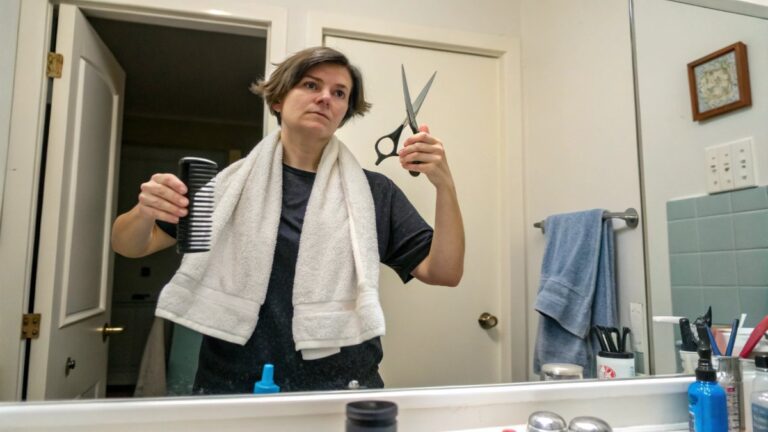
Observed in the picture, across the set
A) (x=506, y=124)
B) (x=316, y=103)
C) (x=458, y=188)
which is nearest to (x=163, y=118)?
(x=316, y=103)

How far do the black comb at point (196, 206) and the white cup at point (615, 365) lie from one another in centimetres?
72

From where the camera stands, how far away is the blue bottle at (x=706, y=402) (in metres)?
0.60

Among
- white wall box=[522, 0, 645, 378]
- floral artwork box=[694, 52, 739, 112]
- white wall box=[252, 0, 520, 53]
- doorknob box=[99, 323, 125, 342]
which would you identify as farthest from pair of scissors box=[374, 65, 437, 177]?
floral artwork box=[694, 52, 739, 112]

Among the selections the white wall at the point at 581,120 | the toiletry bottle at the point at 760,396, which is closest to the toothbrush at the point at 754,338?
the toiletry bottle at the point at 760,396

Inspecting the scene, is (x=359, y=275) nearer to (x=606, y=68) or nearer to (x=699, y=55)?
(x=606, y=68)

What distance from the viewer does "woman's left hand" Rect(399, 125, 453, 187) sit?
75 cm

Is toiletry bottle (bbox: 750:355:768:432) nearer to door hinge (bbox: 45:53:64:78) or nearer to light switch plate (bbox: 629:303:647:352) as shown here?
light switch plate (bbox: 629:303:647:352)

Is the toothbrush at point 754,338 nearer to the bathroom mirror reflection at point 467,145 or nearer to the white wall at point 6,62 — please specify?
the bathroom mirror reflection at point 467,145

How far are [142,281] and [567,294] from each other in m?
0.75

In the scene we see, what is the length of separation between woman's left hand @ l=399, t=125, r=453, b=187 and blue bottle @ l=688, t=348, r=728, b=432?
473 millimetres

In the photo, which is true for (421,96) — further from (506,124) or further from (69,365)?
(69,365)

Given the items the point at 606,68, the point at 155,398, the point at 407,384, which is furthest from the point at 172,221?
the point at 606,68

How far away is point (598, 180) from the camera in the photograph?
0.90 meters

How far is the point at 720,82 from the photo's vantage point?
2.89 ft
